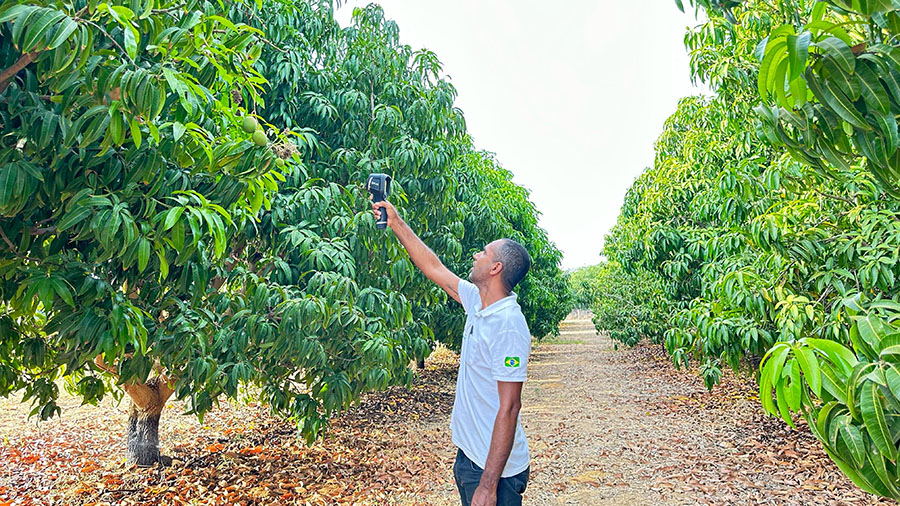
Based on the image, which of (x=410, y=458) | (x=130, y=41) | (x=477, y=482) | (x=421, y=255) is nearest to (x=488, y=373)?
(x=477, y=482)

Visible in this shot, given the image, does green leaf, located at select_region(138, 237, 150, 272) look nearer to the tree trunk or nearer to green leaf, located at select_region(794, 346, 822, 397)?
green leaf, located at select_region(794, 346, 822, 397)

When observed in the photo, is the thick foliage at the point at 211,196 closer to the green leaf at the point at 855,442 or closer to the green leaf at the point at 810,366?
the green leaf at the point at 810,366

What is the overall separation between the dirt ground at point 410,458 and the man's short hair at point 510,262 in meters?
3.62

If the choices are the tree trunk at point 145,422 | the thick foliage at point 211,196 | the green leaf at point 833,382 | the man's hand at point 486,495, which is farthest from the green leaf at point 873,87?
the tree trunk at point 145,422

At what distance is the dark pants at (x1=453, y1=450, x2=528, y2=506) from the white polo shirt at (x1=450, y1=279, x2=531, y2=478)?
36 mm

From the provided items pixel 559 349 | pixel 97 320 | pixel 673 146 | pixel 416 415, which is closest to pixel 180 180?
pixel 97 320

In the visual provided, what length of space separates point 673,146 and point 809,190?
245 inches

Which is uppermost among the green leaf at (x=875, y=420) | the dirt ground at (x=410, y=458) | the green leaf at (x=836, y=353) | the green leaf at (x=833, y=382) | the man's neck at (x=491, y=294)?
the man's neck at (x=491, y=294)

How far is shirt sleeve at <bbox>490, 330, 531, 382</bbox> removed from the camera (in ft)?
8.14

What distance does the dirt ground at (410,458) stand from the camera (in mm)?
5516

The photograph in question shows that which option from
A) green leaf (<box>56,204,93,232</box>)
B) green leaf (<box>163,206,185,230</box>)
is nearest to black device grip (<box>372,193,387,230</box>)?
green leaf (<box>163,206,185,230</box>)

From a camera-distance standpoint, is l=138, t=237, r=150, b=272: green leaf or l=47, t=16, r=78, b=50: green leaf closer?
l=47, t=16, r=78, b=50: green leaf

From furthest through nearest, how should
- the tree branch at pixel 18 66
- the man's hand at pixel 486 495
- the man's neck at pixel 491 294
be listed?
the man's neck at pixel 491 294 → the man's hand at pixel 486 495 → the tree branch at pixel 18 66

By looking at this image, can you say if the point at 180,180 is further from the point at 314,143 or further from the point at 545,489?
the point at 545,489
